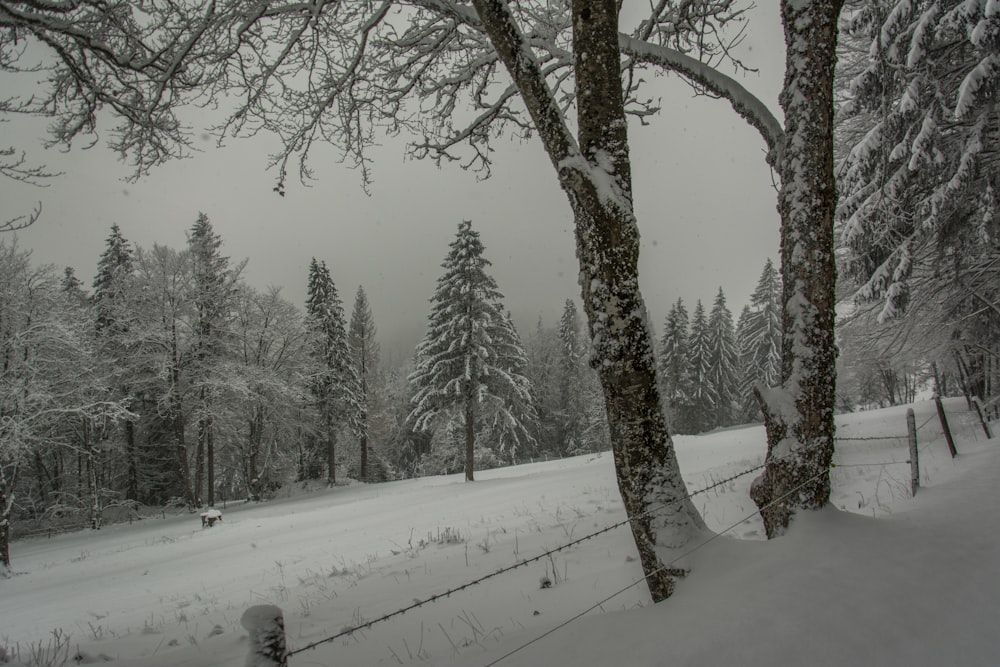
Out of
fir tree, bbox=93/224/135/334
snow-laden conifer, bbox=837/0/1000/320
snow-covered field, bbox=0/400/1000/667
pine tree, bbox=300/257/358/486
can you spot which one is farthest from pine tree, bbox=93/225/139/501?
snow-laden conifer, bbox=837/0/1000/320

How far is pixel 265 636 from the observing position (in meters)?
2.16

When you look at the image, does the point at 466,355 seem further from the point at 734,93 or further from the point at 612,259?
the point at 612,259

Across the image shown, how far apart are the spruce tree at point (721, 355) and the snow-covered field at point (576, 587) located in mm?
30775

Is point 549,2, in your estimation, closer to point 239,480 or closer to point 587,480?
point 587,480

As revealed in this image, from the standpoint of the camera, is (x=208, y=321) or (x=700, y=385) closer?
(x=208, y=321)

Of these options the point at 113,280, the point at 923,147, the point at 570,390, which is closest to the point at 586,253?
the point at 923,147

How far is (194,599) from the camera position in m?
7.41

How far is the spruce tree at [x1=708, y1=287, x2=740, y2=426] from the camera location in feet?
140

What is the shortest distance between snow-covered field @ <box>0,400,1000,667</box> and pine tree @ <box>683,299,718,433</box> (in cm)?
2895

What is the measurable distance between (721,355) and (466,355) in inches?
1213

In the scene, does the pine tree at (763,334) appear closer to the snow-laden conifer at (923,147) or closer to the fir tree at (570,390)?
the fir tree at (570,390)

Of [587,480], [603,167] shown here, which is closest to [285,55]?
[603,167]

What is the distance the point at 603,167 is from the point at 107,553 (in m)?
17.5

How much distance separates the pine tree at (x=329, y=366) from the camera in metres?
27.7
